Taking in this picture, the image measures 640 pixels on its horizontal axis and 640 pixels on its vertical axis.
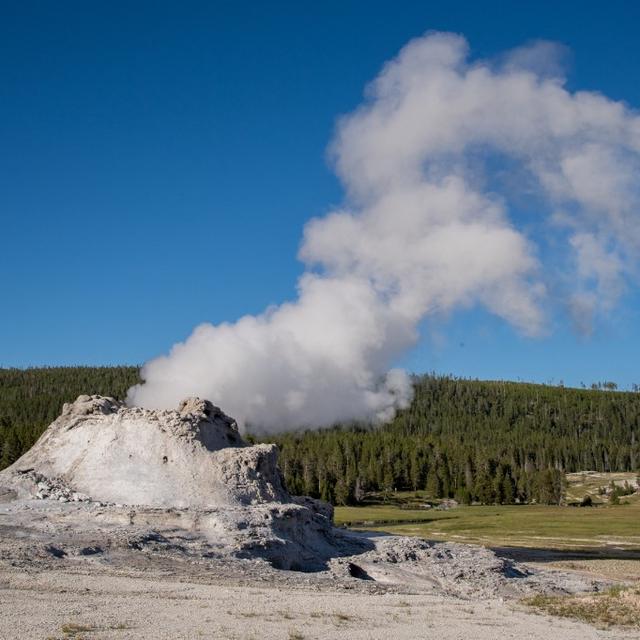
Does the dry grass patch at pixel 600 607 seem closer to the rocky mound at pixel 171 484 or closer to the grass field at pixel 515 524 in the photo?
the rocky mound at pixel 171 484

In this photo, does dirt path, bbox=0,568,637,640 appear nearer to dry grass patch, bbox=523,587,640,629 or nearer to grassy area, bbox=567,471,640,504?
dry grass patch, bbox=523,587,640,629

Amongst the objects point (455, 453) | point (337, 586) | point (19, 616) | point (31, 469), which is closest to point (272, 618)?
point (19, 616)

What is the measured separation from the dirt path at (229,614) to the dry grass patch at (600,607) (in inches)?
43.2

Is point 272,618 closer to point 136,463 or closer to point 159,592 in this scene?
point 159,592

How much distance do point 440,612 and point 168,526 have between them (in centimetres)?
1931

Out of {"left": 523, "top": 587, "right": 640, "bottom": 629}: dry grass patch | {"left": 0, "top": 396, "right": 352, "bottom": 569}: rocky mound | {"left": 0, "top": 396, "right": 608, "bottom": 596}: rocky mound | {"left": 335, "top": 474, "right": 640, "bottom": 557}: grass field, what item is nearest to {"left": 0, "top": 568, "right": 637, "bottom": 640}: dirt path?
{"left": 523, "top": 587, "right": 640, "bottom": 629}: dry grass patch

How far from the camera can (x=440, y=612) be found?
27.6 m

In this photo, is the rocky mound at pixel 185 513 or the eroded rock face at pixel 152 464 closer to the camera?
the rocky mound at pixel 185 513

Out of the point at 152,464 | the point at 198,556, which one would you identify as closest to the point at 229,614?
the point at 198,556

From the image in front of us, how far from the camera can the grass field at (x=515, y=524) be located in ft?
235

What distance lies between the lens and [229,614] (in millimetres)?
24047

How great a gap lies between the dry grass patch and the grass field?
34771 millimetres

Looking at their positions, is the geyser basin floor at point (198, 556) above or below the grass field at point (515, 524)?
above

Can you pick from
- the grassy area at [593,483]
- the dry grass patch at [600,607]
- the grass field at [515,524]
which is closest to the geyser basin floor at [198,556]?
the dry grass patch at [600,607]
